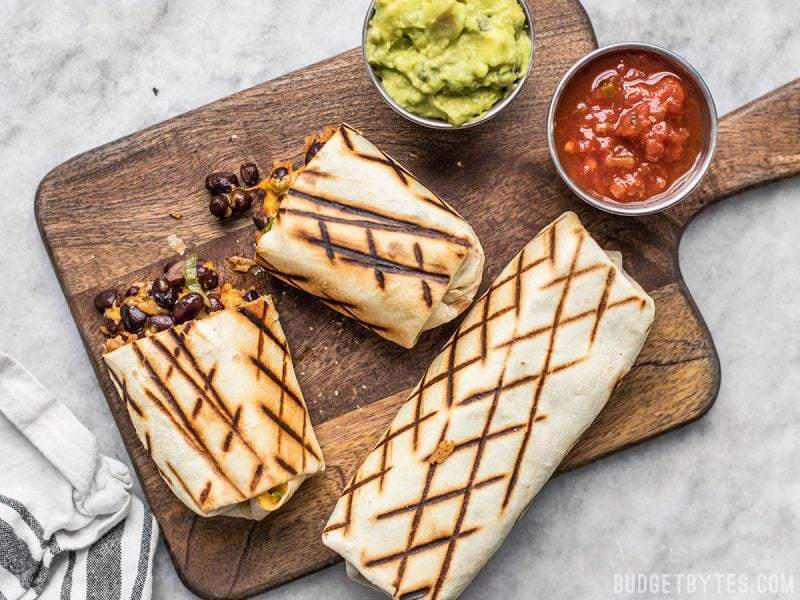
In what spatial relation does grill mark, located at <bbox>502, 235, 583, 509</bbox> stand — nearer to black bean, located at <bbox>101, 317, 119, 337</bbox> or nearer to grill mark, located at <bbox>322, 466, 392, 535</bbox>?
grill mark, located at <bbox>322, 466, 392, 535</bbox>

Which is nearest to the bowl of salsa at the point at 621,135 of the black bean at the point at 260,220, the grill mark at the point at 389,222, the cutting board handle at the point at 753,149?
the cutting board handle at the point at 753,149

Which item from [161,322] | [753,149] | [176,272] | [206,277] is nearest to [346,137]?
[206,277]

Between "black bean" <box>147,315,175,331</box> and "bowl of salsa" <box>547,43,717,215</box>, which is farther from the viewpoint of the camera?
"black bean" <box>147,315,175,331</box>

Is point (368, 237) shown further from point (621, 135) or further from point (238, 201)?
point (621, 135)

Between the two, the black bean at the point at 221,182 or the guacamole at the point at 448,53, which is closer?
the guacamole at the point at 448,53

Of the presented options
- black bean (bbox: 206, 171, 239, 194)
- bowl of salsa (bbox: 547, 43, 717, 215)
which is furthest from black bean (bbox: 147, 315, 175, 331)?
bowl of salsa (bbox: 547, 43, 717, 215)

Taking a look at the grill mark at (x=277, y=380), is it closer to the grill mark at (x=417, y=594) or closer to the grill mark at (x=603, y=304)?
the grill mark at (x=417, y=594)
